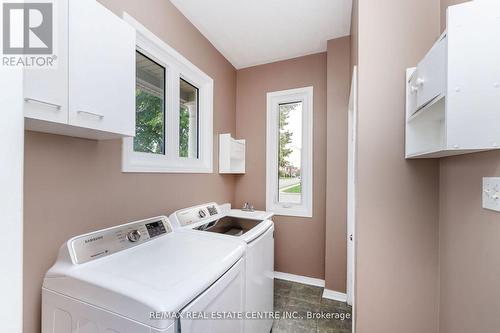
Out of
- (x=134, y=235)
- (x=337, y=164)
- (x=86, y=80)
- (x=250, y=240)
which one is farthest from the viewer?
(x=337, y=164)

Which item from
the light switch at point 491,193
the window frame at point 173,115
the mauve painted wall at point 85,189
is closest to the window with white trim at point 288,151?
the window frame at point 173,115

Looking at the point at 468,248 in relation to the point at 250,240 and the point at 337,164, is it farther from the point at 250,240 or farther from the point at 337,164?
the point at 337,164

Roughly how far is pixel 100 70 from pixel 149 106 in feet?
2.33

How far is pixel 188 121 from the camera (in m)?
2.22

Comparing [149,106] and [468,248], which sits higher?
[149,106]

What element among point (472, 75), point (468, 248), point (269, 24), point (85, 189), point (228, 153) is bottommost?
point (468, 248)

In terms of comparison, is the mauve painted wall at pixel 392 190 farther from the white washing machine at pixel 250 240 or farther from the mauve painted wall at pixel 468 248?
the white washing machine at pixel 250 240

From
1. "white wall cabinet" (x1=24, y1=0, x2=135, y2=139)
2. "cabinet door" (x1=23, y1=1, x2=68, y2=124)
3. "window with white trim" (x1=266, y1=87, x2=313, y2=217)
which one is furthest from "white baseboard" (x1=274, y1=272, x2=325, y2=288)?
"cabinet door" (x1=23, y1=1, x2=68, y2=124)

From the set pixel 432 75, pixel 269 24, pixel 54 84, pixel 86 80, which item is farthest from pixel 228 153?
pixel 432 75

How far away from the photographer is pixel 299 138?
2.71 meters

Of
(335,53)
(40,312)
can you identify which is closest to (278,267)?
(40,312)

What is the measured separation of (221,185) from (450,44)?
7.32 feet

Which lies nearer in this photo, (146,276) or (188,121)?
(146,276)

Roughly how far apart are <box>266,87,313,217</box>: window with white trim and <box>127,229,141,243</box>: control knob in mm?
1741
